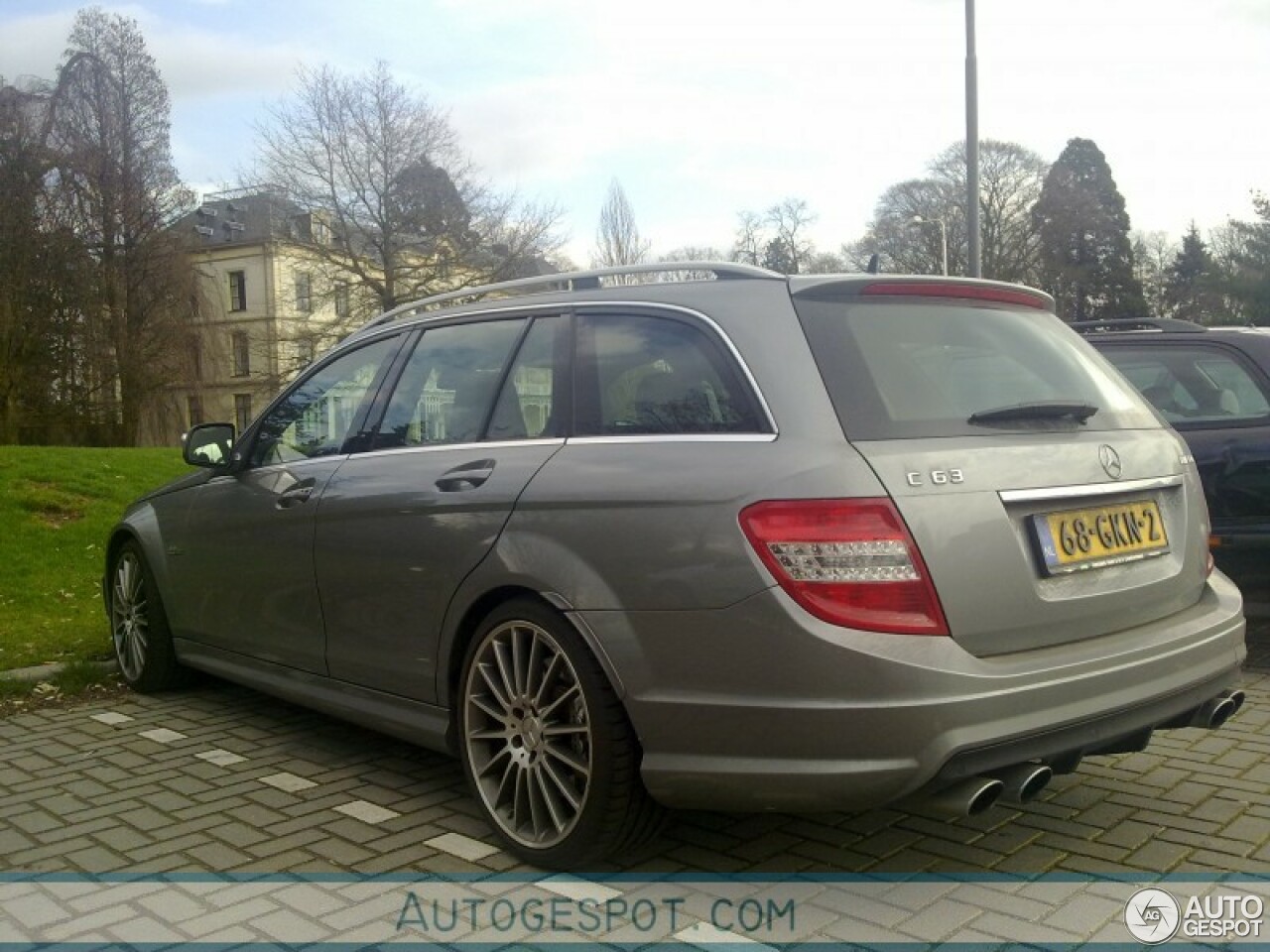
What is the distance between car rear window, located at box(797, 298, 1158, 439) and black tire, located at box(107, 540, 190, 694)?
12.5ft

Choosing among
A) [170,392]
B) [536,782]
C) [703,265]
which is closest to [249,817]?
[536,782]

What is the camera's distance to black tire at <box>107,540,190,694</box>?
5871 millimetres

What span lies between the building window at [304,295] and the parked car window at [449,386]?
3511cm

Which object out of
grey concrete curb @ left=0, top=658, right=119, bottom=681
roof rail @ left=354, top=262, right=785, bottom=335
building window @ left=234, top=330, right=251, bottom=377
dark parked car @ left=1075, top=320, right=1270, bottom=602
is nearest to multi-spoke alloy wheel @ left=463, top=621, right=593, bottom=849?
roof rail @ left=354, top=262, right=785, bottom=335

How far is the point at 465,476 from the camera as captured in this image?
393cm

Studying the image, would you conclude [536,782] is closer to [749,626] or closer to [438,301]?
[749,626]

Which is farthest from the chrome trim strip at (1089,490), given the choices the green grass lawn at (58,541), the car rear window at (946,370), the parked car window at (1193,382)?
the green grass lawn at (58,541)

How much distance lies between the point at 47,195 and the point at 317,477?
3708 cm

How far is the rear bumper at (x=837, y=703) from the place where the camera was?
115 inches

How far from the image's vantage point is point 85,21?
46.2 meters

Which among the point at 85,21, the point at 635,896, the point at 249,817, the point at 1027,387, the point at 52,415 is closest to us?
the point at 635,896

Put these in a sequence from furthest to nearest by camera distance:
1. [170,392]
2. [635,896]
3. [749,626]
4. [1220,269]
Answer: [1220,269] → [170,392] → [635,896] → [749,626]

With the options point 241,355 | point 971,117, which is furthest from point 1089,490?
point 241,355

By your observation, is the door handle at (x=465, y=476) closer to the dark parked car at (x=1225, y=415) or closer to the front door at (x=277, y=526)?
the front door at (x=277, y=526)
